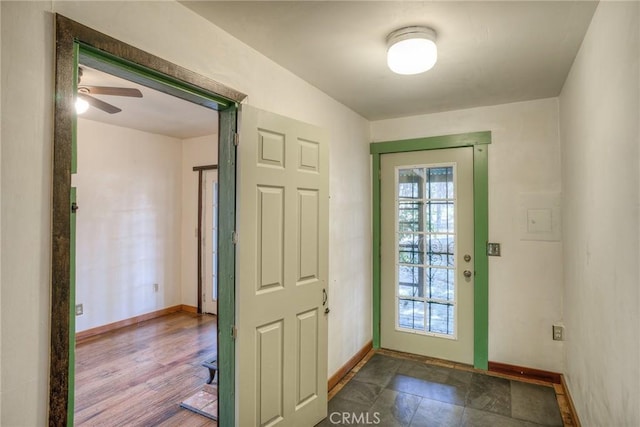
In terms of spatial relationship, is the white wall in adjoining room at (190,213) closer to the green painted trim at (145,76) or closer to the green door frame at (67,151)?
the green painted trim at (145,76)

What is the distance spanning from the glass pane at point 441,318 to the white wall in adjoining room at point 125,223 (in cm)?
346

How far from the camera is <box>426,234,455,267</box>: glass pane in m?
3.27

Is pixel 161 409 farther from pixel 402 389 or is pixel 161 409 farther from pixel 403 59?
pixel 403 59

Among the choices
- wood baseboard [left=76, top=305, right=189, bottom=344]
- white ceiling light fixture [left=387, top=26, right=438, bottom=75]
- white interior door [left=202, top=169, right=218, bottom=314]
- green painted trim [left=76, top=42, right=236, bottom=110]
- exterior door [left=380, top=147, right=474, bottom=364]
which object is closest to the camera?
green painted trim [left=76, top=42, right=236, bottom=110]

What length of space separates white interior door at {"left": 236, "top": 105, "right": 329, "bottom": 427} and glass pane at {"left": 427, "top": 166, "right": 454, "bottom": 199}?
4.45ft

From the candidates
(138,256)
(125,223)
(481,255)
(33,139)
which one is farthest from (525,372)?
(125,223)

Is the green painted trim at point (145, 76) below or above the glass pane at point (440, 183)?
above

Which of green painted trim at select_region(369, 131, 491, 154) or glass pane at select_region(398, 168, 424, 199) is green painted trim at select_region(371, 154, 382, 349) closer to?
green painted trim at select_region(369, 131, 491, 154)

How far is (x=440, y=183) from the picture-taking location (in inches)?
130

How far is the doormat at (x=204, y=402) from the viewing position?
8.10ft

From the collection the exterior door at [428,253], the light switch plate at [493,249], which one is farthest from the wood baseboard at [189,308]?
the light switch plate at [493,249]

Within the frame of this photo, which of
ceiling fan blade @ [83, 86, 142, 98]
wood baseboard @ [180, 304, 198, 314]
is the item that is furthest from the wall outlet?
wood baseboard @ [180, 304, 198, 314]

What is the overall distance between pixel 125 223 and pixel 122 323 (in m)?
1.20

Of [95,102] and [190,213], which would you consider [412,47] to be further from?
[190,213]
